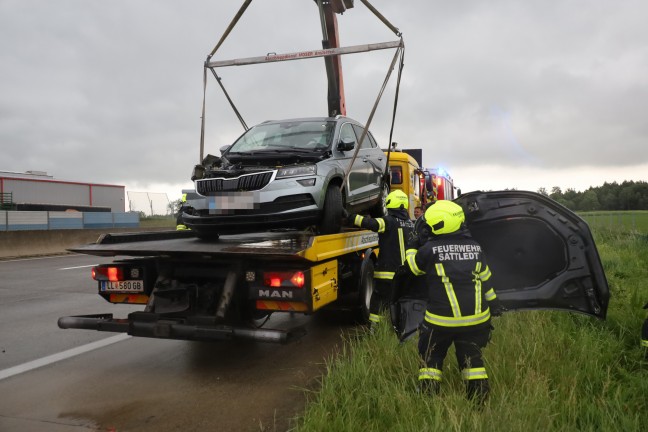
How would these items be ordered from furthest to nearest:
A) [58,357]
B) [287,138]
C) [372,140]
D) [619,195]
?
[619,195] < [372,140] < [287,138] < [58,357]

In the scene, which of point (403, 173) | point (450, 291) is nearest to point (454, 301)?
point (450, 291)

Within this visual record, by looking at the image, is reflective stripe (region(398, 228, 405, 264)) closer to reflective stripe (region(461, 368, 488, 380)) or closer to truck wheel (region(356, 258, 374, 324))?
truck wheel (region(356, 258, 374, 324))

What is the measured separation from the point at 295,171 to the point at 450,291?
2.33 metres

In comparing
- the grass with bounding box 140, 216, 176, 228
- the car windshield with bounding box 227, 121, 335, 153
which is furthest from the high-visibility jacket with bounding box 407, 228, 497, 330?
the grass with bounding box 140, 216, 176, 228

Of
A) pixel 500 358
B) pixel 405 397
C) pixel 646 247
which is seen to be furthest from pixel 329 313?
pixel 646 247

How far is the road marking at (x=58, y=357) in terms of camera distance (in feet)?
15.0

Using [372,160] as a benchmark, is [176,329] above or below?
below

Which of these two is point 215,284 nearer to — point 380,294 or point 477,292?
point 380,294

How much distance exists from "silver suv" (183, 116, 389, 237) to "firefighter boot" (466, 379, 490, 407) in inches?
92.9

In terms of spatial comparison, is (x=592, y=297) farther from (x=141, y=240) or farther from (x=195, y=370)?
(x=141, y=240)

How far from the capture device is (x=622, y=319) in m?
5.05

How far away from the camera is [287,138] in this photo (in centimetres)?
622

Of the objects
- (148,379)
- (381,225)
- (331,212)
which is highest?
(331,212)

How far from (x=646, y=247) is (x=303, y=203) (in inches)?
417
